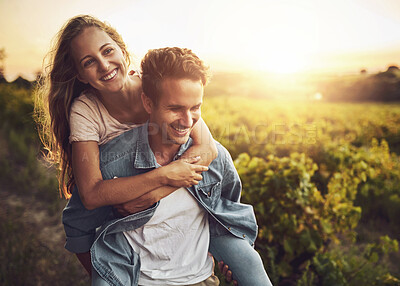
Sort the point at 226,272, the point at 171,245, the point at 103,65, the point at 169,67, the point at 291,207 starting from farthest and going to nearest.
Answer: the point at 291,207 < the point at 103,65 < the point at 226,272 < the point at 171,245 < the point at 169,67

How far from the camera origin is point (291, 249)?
10.4 feet

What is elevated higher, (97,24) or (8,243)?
(97,24)

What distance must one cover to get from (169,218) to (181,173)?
1.13 ft

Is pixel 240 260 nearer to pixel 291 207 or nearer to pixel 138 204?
pixel 138 204

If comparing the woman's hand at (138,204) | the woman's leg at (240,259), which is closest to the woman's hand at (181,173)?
the woman's hand at (138,204)

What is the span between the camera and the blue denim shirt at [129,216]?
6.12 ft

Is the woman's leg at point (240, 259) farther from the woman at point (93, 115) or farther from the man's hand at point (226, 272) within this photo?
the woman at point (93, 115)

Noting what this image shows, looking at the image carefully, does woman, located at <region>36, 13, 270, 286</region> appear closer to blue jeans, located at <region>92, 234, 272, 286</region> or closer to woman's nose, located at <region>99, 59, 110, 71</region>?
woman's nose, located at <region>99, 59, 110, 71</region>

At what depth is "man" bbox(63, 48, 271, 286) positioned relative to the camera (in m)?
1.79

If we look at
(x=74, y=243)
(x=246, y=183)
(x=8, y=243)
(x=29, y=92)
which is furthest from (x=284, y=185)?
(x=29, y=92)

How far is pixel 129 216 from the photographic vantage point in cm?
184

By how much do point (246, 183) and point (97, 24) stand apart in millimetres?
2088

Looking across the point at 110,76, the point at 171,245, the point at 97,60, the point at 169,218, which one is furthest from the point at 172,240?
the point at 97,60

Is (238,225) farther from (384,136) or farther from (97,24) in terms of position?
(384,136)
